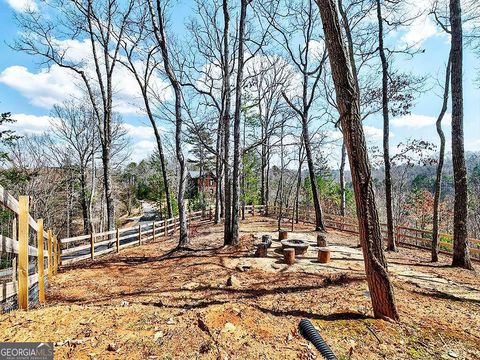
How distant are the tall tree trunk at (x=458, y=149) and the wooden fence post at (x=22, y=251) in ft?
31.1

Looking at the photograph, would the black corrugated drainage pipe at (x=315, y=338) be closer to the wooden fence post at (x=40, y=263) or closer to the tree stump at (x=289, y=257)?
the tree stump at (x=289, y=257)

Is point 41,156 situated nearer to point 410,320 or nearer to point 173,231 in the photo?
point 173,231

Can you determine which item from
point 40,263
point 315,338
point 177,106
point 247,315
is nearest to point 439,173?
point 315,338

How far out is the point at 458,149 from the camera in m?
7.07

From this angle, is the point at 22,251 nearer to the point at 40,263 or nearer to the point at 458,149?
the point at 40,263

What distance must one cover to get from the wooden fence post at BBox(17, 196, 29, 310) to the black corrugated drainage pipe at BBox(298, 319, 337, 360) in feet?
10.4

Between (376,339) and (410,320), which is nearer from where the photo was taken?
(376,339)

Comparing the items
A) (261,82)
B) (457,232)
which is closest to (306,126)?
(261,82)

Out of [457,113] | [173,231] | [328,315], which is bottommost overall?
[173,231]

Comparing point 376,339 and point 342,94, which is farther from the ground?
point 342,94

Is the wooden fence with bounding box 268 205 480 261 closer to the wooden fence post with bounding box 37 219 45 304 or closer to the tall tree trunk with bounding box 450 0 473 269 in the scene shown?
the tall tree trunk with bounding box 450 0 473 269

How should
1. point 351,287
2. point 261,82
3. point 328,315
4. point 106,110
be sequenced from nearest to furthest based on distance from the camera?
1. point 328,315
2. point 351,287
3. point 106,110
4. point 261,82

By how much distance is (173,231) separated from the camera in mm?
14930

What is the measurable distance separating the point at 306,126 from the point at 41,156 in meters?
19.3
